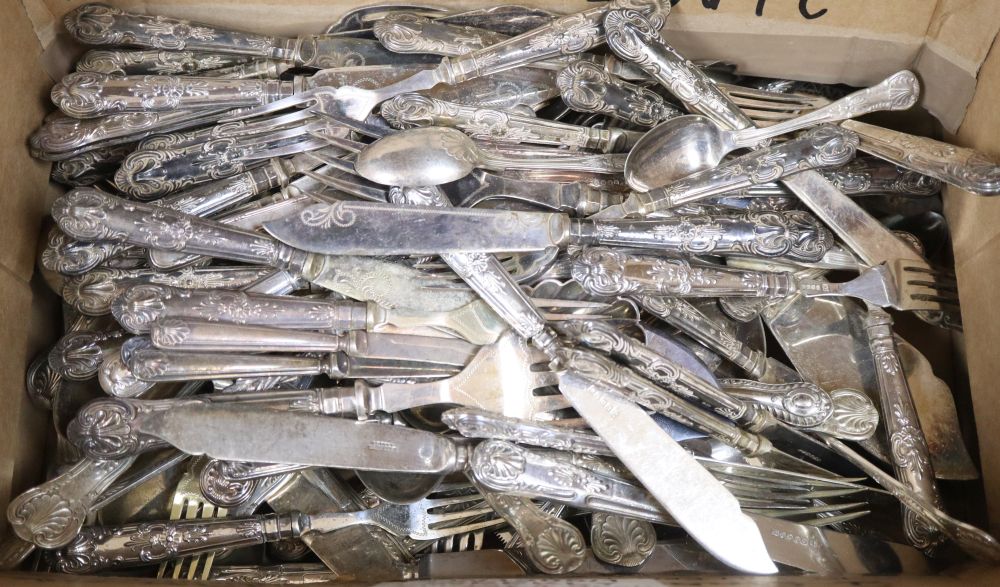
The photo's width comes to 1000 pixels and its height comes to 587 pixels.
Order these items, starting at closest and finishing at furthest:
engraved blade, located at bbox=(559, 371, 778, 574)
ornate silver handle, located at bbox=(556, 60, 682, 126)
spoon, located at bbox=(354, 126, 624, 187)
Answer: engraved blade, located at bbox=(559, 371, 778, 574) < spoon, located at bbox=(354, 126, 624, 187) < ornate silver handle, located at bbox=(556, 60, 682, 126)

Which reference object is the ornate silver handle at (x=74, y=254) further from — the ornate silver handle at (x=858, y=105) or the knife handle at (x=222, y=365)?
the ornate silver handle at (x=858, y=105)

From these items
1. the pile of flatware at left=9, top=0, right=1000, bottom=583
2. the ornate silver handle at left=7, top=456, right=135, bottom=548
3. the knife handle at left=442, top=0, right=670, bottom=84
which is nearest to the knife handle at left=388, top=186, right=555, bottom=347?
the pile of flatware at left=9, top=0, right=1000, bottom=583

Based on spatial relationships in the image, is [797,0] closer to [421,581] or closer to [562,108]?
[562,108]

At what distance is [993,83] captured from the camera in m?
1.33

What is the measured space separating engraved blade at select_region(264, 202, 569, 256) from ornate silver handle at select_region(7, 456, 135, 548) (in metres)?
0.43

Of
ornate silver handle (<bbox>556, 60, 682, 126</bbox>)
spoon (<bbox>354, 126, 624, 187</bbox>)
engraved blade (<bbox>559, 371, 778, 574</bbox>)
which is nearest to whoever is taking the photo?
engraved blade (<bbox>559, 371, 778, 574</bbox>)

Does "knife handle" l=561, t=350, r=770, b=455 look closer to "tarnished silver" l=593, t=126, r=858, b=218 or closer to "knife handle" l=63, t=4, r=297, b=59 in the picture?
"tarnished silver" l=593, t=126, r=858, b=218

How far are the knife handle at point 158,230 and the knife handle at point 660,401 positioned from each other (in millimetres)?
441

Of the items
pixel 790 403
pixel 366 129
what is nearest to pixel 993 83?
pixel 790 403

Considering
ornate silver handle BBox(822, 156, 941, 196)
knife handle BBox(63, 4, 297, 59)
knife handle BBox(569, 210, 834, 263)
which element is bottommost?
knife handle BBox(569, 210, 834, 263)

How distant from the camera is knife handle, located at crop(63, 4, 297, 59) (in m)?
1.39

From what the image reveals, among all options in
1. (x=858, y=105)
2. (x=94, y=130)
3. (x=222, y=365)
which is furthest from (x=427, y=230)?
(x=858, y=105)

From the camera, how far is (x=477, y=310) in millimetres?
→ 1282

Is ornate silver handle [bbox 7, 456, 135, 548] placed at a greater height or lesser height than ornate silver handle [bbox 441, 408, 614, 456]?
lesser
